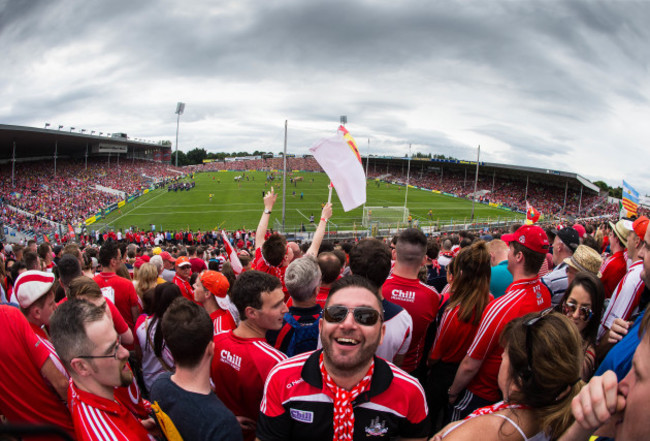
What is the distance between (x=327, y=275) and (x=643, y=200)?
1656 inches

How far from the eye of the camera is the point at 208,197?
4694 cm

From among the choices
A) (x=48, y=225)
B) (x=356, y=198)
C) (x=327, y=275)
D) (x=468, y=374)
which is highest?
(x=356, y=198)

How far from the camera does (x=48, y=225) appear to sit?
2878 cm

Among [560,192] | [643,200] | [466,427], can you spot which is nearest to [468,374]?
[466,427]

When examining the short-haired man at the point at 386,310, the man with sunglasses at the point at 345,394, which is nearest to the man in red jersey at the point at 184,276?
the short-haired man at the point at 386,310

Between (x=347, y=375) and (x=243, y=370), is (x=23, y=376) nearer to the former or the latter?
(x=243, y=370)

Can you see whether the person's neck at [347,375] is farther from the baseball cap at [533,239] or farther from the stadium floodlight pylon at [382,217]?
the stadium floodlight pylon at [382,217]

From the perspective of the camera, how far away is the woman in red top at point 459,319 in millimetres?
3176

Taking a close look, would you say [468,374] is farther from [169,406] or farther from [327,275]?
[169,406]

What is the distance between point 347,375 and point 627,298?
114 inches

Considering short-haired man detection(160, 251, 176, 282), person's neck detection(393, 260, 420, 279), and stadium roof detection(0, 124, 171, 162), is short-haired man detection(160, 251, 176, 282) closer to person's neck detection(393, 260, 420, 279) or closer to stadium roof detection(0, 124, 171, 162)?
person's neck detection(393, 260, 420, 279)

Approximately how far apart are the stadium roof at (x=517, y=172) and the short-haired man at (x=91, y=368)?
173ft

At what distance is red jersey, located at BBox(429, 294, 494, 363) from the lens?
3.17 m

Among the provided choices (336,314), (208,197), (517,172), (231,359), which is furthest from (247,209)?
(517,172)
